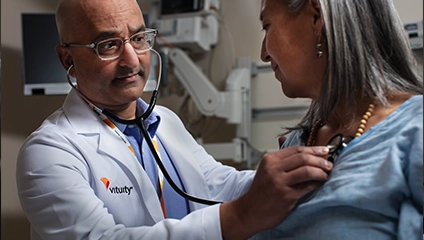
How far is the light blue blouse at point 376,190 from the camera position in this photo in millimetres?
691

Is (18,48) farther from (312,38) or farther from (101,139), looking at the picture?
(312,38)

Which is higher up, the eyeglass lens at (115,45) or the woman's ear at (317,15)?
the woman's ear at (317,15)

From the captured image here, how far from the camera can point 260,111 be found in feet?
11.2

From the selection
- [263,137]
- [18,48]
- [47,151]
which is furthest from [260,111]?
[47,151]

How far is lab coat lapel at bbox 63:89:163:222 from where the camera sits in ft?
3.51

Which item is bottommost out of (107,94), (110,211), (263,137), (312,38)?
(263,137)

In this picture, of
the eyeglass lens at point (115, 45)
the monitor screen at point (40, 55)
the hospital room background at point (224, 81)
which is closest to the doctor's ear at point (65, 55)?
the eyeglass lens at point (115, 45)

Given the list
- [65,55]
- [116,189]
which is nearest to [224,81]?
[65,55]

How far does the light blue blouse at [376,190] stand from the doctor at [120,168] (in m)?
0.04

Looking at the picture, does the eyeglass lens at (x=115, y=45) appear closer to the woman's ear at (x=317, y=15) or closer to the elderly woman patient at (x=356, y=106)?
the elderly woman patient at (x=356, y=106)

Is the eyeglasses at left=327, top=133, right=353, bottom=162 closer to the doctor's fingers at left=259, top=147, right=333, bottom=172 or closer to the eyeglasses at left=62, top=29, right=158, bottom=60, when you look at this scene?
the doctor's fingers at left=259, top=147, right=333, bottom=172

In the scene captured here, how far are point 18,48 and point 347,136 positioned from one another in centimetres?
97

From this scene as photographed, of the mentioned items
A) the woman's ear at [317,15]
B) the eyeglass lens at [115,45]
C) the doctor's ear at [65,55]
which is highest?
the woman's ear at [317,15]

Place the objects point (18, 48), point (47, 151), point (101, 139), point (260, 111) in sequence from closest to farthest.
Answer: point (47, 151)
point (101, 139)
point (18, 48)
point (260, 111)
